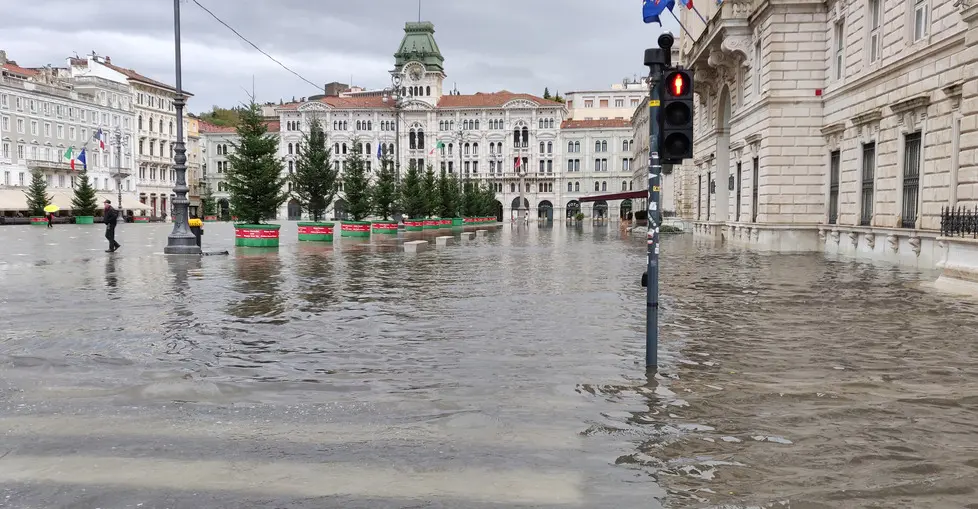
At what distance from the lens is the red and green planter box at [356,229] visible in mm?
39594

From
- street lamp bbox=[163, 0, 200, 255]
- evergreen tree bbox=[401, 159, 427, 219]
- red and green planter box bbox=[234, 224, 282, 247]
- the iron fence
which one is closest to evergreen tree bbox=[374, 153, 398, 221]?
evergreen tree bbox=[401, 159, 427, 219]

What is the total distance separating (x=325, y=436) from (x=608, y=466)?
2.03 m

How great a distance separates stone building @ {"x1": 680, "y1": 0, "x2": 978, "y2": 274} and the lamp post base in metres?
19.7

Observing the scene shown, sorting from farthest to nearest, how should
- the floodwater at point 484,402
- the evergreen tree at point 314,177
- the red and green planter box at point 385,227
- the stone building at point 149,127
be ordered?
the stone building at point 149,127 < the red and green planter box at point 385,227 < the evergreen tree at point 314,177 < the floodwater at point 484,402

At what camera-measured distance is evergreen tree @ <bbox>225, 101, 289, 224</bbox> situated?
29.2m

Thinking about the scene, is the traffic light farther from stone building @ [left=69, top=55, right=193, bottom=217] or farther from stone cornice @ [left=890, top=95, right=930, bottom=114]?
stone building @ [left=69, top=55, right=193, bottom=217]

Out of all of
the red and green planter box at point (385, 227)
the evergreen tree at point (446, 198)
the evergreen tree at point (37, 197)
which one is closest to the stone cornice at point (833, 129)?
the red and green planter box at point (385, 227)

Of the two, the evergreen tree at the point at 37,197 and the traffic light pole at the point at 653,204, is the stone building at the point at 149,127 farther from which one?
the traffic light pole at the point at 653,204

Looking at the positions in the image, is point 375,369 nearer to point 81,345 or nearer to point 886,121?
point 81,345

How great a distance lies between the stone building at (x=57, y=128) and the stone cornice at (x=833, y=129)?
6679 cm

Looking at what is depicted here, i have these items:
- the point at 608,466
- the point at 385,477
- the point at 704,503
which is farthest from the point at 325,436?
the point at 704,503

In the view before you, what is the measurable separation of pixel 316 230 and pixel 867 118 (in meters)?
22.7

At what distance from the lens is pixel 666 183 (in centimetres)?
6225

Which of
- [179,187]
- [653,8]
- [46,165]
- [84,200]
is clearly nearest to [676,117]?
[179,187]
